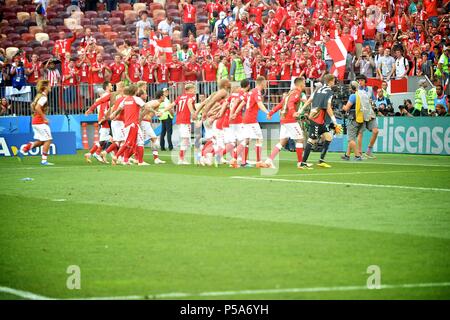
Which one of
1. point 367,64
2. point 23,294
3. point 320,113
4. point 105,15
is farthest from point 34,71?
point 23,294

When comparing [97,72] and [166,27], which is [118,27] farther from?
[97,72]

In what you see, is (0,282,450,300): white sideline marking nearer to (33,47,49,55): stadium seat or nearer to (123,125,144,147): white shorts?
(123,125,144,147): white shorts

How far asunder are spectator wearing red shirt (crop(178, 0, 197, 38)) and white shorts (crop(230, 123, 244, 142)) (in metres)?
15.8

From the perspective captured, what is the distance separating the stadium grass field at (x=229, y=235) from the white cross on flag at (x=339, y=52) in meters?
11.3

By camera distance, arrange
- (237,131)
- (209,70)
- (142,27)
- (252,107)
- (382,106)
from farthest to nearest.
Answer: (142,27)
(209,70)
(382,106)
(237,131)
(252,107)

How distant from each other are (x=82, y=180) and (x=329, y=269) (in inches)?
480

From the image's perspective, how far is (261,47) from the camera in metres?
38.0

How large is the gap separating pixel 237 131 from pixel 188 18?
1654 centimetres

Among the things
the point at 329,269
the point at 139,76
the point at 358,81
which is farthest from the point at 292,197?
the point at 139,76

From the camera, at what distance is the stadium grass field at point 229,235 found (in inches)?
364

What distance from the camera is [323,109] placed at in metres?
23.9

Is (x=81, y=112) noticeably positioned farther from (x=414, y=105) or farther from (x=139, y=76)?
(x=414, y=105)

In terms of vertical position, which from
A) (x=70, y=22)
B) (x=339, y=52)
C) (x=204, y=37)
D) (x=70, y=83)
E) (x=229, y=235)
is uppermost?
(x=70, y=22)
